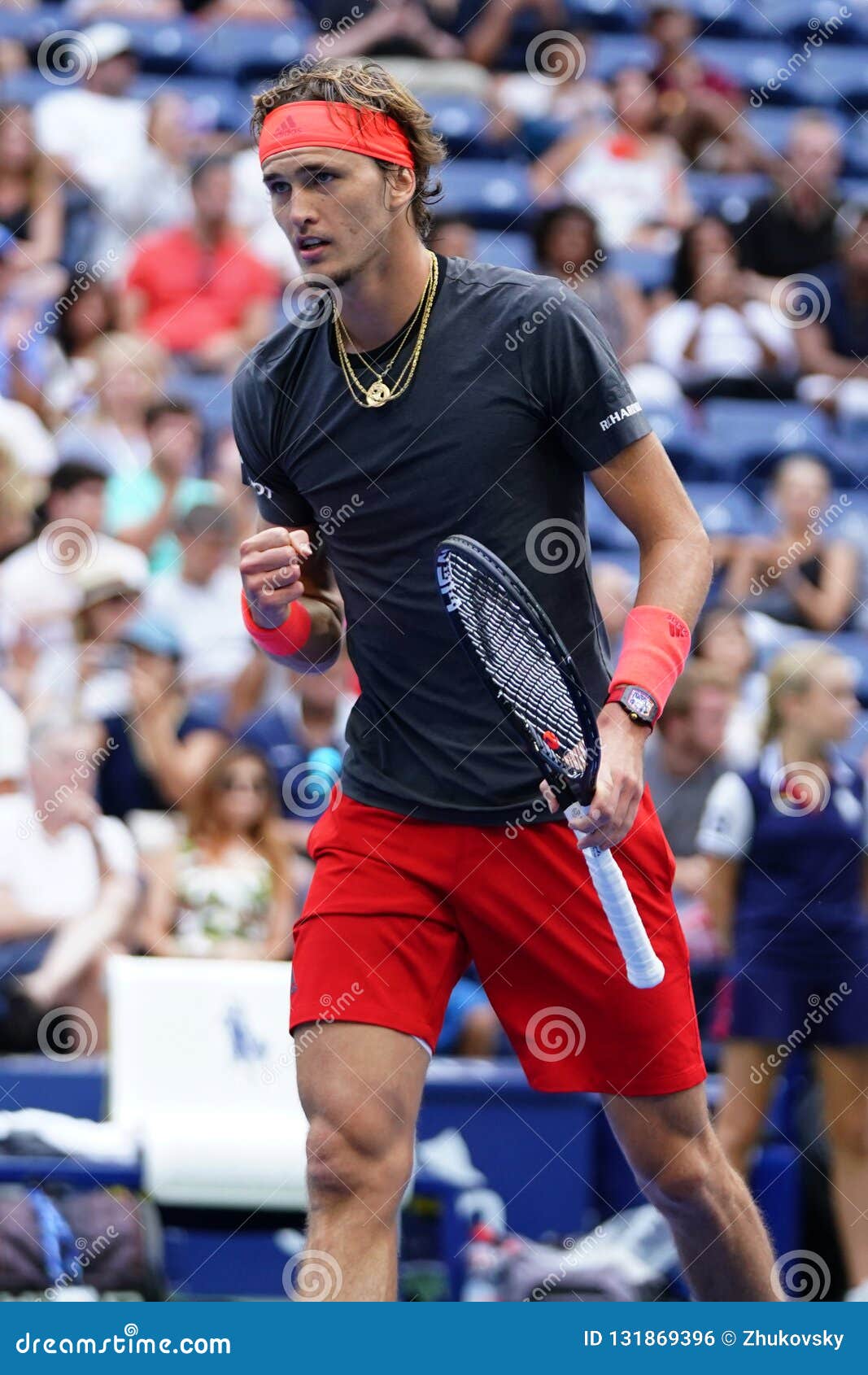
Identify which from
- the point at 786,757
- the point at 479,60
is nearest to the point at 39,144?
the point at 479,60

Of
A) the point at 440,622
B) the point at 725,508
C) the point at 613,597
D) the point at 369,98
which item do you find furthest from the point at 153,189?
the point at 440,622

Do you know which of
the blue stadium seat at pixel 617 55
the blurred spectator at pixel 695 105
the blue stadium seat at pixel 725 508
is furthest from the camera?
the blue stadium seat at pixel 617 55

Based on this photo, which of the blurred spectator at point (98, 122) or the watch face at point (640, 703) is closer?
the watch face at point (640, 703)

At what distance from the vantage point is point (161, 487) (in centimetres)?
683

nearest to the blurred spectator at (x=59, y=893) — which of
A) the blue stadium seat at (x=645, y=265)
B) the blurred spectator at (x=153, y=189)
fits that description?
A: the blurred spectator at (x=153, y=189)

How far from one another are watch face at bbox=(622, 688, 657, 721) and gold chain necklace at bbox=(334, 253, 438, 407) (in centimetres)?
61

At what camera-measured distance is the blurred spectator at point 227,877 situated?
5.46 m

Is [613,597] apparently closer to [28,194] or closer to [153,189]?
[153,189]

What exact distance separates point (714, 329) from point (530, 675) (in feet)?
19.3

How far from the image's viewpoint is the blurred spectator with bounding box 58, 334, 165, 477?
6930mm

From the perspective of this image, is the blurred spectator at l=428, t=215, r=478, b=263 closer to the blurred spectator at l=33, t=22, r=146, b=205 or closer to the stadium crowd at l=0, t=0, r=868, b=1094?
the stadium crowd at l=0, t=0, r=868, b=1094

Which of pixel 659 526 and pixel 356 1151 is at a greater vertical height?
pixel 659 526

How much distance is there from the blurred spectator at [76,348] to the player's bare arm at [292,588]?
3.86 m

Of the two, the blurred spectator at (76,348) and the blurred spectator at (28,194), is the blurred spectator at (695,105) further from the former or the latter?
the blurred spectator at (76,348)
